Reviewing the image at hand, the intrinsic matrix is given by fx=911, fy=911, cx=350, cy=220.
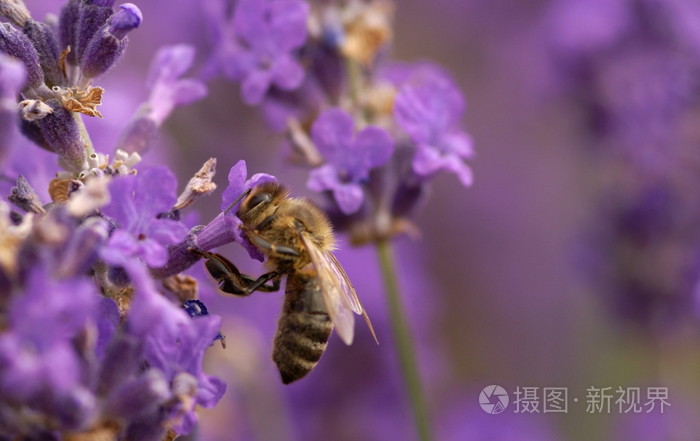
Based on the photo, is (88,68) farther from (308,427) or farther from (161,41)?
(161,41)

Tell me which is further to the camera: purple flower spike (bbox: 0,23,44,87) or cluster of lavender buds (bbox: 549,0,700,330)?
cluster of lavender buds (bbox: 549,0,700,330)

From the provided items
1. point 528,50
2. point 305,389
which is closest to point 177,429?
point 305,389

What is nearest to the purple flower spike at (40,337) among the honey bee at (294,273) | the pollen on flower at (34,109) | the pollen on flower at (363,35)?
the pollen on flower at (34,109)

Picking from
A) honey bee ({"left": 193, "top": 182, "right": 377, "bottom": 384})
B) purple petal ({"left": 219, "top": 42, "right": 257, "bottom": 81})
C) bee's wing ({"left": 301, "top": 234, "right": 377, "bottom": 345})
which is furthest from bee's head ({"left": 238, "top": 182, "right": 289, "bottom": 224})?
purple petal ({"left": 219, "top": 42, "right": 257, "bottom": 81})

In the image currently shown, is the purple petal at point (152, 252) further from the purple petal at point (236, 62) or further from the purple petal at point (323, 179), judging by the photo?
the purple petal at point (236, 62)

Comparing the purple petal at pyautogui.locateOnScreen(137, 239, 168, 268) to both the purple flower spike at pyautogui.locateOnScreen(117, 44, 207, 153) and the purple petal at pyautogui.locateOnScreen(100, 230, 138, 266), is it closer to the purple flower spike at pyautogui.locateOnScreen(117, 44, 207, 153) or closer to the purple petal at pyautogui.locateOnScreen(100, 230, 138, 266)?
the purple petal at pyautogui.locateOnScreen(100, 230, 138, 266)

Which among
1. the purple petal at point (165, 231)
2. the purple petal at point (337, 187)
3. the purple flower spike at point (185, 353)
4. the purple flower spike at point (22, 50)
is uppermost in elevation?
the purple flower spike at point (22, 50)

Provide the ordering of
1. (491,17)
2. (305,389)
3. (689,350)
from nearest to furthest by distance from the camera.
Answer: (305,389)
(689,350)
(491,17)
